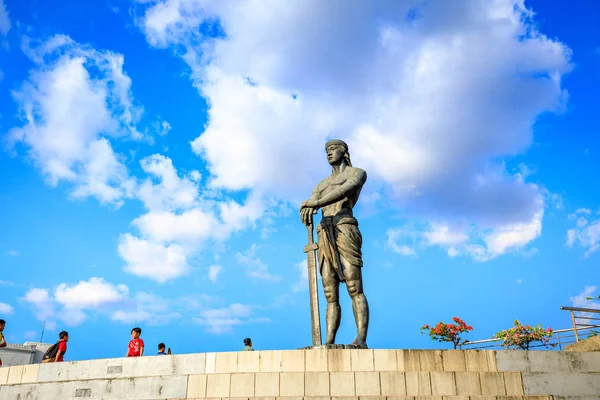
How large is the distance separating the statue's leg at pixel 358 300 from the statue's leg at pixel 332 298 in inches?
10.7

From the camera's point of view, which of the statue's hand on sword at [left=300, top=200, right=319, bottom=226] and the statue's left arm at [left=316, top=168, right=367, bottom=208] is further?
the statue's hand on sword at [left=300, top=200, right=319, bottom=226]

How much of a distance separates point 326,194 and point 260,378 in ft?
11.6

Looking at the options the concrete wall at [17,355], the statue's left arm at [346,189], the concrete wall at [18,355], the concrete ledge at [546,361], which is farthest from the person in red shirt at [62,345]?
the concrete wall at [17,355]

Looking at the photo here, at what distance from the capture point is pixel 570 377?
7.34 meters

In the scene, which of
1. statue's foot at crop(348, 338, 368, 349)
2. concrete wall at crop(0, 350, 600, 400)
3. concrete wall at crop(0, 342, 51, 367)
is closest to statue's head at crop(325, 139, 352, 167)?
statue's foot at crop(348, 338, 368, 349)

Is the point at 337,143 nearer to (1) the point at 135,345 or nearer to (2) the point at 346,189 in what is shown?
(2) the point at 346,189

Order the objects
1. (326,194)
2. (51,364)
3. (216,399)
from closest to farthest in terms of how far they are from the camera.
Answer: (216,399), (51,364), (326,194)

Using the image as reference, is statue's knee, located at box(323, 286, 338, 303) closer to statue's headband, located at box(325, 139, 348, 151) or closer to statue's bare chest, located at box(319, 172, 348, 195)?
statue's bare chest, located at box(319, 172, 348, 195)

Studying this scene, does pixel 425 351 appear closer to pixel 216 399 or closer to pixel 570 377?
pixel 570 377

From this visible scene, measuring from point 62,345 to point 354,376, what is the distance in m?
6.21

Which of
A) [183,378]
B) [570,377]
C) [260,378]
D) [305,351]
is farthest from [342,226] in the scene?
[570,377]

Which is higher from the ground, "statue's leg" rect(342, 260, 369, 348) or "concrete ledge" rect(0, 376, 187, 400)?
"statue's leg" rect(342, 260, 369, 348)

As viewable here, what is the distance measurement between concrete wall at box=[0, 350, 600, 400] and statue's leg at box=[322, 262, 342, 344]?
123 centimetres

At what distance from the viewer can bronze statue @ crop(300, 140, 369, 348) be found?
27.8 ft
